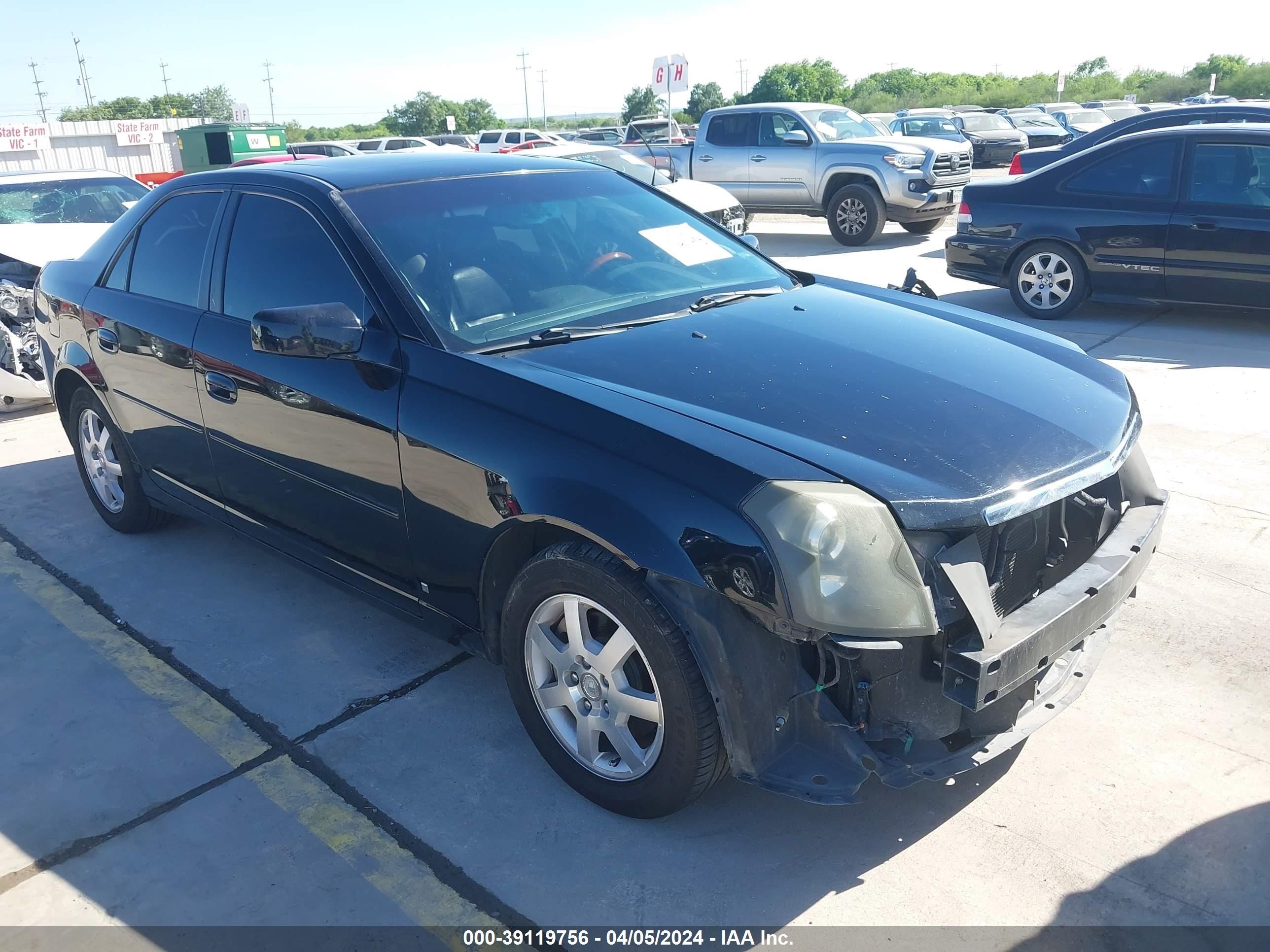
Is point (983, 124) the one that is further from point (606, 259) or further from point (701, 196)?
point (606, 259)

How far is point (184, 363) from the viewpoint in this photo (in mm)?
3992

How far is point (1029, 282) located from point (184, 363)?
7.15 metres

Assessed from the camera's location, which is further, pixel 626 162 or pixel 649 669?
pixel 626 162

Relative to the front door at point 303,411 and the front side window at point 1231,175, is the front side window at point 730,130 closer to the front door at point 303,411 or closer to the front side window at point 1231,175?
the front side window at point 1231,175

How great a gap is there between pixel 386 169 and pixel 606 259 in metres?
0.91

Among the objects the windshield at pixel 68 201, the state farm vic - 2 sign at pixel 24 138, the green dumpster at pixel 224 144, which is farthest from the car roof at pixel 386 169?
the state farm vic - 2 sign at pixel 24 138

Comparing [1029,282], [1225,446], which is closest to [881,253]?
[1029,282]

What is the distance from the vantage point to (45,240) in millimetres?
8000

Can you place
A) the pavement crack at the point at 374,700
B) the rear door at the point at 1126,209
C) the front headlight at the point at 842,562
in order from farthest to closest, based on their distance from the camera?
1. the rear door at the point at 1126,209
2. the pavement crack at the point at 374,700
3. the front headlight at the point at 842,562

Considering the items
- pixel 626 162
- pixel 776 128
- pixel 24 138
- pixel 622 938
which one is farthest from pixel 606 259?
pixel 24 138

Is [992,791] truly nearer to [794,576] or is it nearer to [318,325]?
[794,576]

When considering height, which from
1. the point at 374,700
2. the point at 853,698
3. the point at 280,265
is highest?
the point at 280,265

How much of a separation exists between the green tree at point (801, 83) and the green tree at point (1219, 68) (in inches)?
802

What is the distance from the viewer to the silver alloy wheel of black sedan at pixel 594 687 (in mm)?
2672
